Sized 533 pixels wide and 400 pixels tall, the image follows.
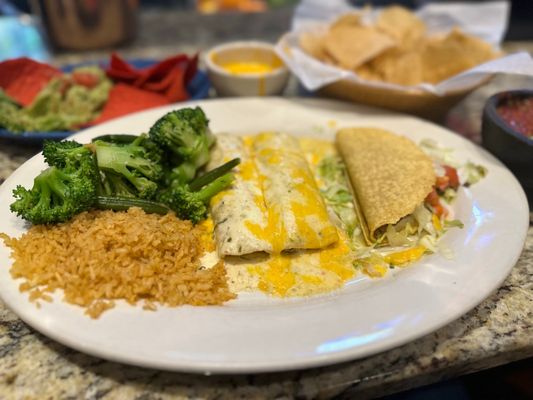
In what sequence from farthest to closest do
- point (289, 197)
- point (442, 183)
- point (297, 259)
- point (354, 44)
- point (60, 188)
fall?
point (354, 44) < point (442, 183) < point (289, 197) < point (297, 259) < point (60, 188)

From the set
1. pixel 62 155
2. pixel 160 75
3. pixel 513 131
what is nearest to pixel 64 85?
pixel 160 75

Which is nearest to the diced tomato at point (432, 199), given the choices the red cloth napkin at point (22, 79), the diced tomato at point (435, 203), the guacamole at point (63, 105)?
the diced tomato at point (435, 203)

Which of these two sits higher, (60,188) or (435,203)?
(60,188)

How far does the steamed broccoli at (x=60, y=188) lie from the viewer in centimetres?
146

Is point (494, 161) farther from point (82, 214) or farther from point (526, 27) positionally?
point (526, 27)

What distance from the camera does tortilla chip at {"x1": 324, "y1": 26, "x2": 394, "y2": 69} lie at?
93.5 inches

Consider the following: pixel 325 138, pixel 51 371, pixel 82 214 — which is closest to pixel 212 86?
pixel 325 138

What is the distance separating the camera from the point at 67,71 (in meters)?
2.56

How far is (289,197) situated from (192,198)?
0.36 meters

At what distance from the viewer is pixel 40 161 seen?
1.75m

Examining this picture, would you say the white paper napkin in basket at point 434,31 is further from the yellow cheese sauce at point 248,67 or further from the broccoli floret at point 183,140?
the broccoli floret at point 183,140

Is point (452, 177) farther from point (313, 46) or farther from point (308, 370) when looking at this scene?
point (313, 46)

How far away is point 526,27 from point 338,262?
2.94 meters

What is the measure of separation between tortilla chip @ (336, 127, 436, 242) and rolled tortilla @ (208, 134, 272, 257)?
0.41m
